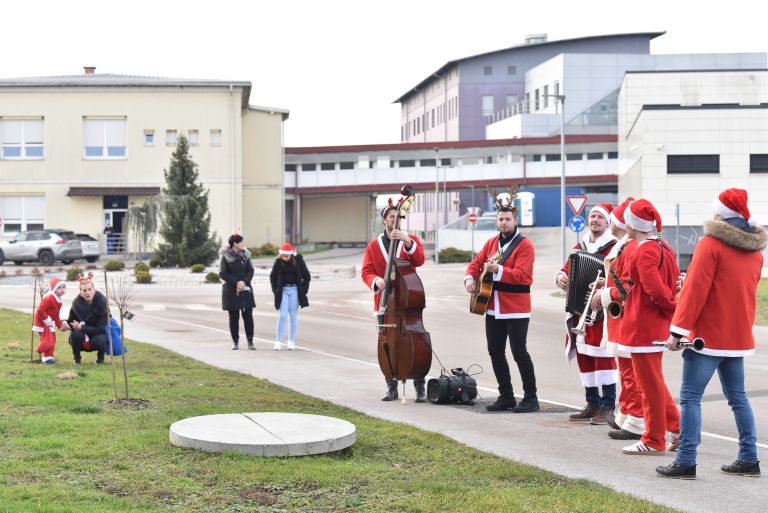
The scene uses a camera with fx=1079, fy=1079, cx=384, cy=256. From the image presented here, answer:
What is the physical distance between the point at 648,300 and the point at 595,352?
1487 mm

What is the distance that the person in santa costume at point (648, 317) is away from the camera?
7.94m

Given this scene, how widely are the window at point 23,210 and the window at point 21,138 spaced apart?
2.27 m

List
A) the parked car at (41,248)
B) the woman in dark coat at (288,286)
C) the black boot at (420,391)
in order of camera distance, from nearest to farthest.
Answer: the black boot at (420,391)
the woman in dark coat at (288,286)
the parked car at (41,248)

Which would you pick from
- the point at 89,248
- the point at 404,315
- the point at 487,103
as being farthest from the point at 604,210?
the point at 487,103

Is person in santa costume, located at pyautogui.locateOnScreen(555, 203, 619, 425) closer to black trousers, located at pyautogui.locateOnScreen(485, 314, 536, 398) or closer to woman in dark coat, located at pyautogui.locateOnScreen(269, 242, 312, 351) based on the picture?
black trousers, located at pyautogui.locateOnScreen(485, 314, 536, 398)

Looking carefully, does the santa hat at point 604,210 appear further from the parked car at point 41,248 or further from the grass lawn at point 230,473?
the parked car at point 41,248

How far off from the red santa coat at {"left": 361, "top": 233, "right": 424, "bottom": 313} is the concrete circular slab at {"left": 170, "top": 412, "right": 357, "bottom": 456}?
2.37 metres

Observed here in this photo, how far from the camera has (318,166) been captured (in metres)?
74.9

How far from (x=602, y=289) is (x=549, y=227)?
61157 mm

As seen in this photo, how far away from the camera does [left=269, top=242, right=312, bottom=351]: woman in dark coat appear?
55.1ft

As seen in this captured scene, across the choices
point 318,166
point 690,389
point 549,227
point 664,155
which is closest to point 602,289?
point 690,389

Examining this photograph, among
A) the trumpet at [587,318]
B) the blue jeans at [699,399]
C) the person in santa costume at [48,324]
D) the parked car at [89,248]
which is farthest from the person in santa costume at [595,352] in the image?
the parked car at [89,248]

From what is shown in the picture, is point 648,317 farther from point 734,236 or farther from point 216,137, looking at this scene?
point 216,137

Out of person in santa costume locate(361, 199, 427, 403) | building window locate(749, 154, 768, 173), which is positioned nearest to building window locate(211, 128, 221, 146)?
building window locate(749, 154, 768, 173)
